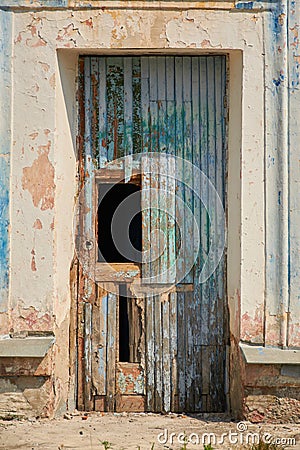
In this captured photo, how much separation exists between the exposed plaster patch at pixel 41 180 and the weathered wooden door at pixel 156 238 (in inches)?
18.8

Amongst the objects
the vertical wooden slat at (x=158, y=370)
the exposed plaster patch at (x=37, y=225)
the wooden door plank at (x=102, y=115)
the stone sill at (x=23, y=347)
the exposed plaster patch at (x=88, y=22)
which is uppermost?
the exposed plaster patch at (x=88, y=22)

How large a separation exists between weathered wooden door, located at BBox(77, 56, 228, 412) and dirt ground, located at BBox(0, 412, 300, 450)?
290 mm

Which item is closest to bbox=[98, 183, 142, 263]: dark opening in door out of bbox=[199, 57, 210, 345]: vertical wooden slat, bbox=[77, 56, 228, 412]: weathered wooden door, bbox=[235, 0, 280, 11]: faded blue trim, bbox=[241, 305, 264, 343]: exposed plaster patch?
bbox=[77, 56, 228, 412]: weathered wooden door

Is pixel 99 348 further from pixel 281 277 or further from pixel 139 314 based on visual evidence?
pixel 281 277

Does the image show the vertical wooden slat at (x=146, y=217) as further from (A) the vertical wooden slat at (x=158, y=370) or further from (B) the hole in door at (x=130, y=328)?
(A) the vertical wooden slat at (x=158, y=370)

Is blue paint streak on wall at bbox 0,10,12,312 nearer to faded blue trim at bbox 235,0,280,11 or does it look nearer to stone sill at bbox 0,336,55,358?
stone sill at bbox 0,336,55,358

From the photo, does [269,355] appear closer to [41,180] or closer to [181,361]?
[181,361]

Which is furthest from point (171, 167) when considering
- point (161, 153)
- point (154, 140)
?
point (154, 140)

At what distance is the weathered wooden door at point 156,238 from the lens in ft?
21.1

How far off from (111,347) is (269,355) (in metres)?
1.25

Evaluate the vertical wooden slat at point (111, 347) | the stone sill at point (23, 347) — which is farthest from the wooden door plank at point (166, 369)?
the stone sill at point (23, 347)

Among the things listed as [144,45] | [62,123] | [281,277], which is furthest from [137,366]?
[144,45]

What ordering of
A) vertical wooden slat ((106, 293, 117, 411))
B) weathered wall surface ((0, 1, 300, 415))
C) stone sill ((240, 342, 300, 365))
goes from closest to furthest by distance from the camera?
stone sill ((240, 342, 300, 365))
weathered wall surface ((0, 1, 300, 415))
vertical wooden slat ((106, 293, 117, 411))

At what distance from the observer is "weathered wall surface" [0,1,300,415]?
6.04 meters
